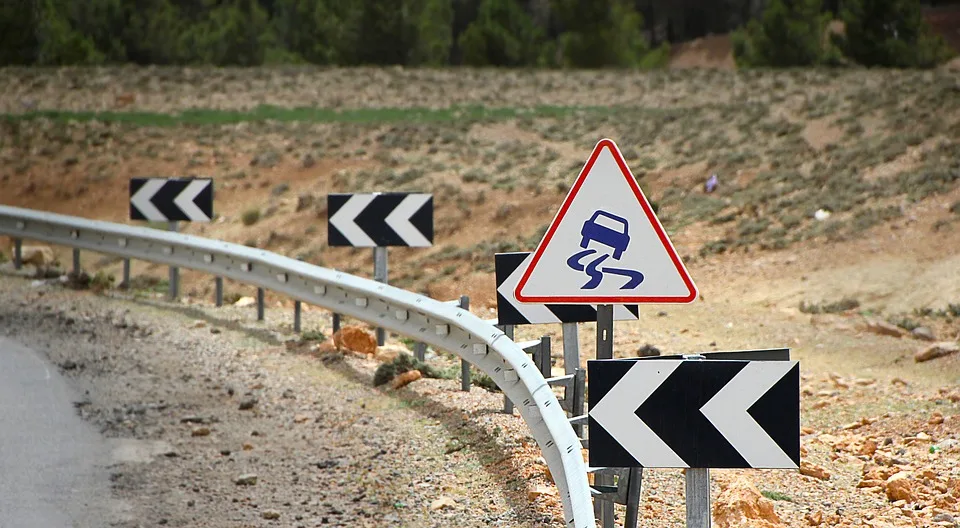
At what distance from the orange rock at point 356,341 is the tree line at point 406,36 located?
5017 cm

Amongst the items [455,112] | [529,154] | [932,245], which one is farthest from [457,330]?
[455,112]

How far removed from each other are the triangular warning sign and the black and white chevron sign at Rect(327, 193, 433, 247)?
6049 millimetres

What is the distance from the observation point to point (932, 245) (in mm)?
17734

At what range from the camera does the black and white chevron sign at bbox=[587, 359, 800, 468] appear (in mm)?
4809

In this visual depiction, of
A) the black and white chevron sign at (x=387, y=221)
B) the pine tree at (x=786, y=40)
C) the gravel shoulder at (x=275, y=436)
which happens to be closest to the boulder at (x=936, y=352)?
the black and white chevron sign at (x=387, y=221)

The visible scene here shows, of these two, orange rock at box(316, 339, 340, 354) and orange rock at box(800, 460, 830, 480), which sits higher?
orange rock at box(800, 460, 830, 480)

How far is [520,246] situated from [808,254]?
5.07 meters

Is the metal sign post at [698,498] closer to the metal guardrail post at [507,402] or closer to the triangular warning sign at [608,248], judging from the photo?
the triangular warning sign at [608,248]

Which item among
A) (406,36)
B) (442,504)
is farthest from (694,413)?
(406,36)

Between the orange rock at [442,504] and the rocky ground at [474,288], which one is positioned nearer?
the orange rock at [442,504]

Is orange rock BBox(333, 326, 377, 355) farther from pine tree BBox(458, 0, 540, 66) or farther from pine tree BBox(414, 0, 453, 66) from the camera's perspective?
pine tree BBox(458, 0, 540, 66)

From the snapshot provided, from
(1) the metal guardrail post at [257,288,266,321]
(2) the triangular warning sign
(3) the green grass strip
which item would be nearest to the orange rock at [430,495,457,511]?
(2) the triangular warning sign

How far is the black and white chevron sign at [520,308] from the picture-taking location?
25.0ft

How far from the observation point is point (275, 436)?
874 centimetres
